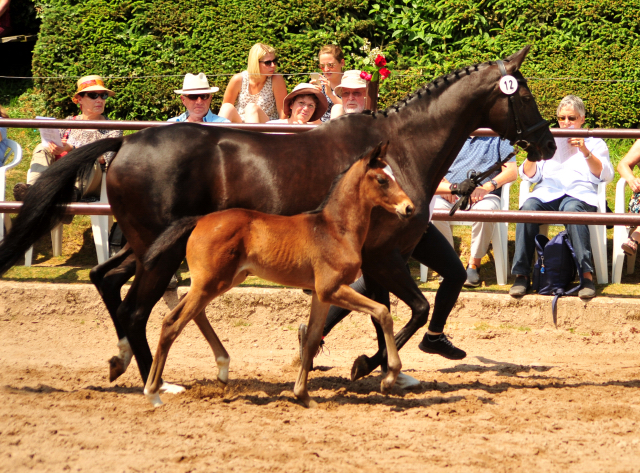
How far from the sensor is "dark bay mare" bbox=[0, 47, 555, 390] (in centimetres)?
426

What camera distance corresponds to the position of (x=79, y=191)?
15.3ft

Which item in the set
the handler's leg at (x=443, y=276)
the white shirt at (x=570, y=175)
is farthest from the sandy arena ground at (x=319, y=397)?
the white shirt at (x=570, y=175)

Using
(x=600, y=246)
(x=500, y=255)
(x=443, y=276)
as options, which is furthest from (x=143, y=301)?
(x=600, y=246)

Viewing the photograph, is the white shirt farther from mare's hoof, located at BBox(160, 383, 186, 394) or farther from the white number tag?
mare's hoof, located at BBox(160, 383, 186, 394)

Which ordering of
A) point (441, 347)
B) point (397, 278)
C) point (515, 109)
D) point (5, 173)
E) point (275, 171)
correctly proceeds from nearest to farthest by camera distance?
point (275, 171), point (397, 278), point (515, 109), point (441, 347), point (5, 173)

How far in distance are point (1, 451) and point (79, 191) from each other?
73.0 inches

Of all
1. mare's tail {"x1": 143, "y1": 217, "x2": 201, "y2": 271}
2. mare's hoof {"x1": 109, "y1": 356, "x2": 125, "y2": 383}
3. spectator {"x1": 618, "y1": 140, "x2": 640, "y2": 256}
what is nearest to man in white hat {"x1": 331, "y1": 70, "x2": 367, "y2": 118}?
spectator {"x1": 618, "y1": 140, "x2": 640, "y2": 256}

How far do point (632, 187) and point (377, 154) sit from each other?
3359mm

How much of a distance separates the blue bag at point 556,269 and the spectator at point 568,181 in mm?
79

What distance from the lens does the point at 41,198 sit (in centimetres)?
446

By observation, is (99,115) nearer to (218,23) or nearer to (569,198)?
(218,23)

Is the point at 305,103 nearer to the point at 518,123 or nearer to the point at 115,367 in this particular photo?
the point at 518,123

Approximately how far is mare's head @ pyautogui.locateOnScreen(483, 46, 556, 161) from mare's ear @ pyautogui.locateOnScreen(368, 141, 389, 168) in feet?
2.94

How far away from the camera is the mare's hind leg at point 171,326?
13.4 ft
